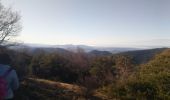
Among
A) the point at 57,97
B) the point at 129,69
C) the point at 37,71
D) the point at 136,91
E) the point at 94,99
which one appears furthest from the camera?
the point at 37,71

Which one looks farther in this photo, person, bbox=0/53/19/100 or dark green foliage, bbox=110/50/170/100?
dark green foliage, bbox=110/50/170/100

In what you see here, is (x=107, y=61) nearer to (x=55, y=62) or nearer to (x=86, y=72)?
(x=86, y=72)

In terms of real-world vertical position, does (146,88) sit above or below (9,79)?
below

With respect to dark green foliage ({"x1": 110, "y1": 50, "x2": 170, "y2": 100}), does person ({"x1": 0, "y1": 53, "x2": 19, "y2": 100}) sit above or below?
above

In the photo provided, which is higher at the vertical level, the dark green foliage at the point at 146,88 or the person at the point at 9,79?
the person at the point at 9,79

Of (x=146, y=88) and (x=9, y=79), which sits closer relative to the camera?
(x=9, y=79)

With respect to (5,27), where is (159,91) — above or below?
below

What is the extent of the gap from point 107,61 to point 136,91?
56.0 feet

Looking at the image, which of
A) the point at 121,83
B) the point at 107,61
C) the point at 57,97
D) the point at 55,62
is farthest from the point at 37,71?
the point at 57,97

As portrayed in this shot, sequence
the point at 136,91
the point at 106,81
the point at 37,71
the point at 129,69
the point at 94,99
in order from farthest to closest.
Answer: the point at 37,71 < the point at 129,69 < the point at 106,81 < the point at 136,91 < the point at 94,99

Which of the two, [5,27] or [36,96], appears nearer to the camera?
[36,96]

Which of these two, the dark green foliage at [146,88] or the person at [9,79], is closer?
the person at [9,79]

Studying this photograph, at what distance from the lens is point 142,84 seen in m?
15.2

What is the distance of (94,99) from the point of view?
1346cm
